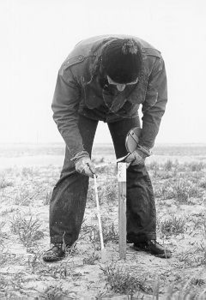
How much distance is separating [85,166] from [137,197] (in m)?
→ 0.75

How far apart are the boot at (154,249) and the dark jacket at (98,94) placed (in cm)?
88

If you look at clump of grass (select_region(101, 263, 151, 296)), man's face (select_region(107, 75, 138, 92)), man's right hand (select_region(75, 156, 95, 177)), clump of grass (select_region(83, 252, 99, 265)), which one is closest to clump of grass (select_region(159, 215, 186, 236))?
clump of grass (select_region(83, 252, 99, 265))

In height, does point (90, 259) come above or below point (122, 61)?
below

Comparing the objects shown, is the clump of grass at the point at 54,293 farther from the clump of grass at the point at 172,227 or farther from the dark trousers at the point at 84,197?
the clump of grass at the point at 172,227

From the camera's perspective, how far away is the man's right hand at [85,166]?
11.9ft

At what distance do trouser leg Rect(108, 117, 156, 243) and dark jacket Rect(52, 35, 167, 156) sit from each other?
211 millimetres

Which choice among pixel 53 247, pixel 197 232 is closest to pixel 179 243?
pixel 197 232

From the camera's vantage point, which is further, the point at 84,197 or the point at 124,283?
the point at 84,197

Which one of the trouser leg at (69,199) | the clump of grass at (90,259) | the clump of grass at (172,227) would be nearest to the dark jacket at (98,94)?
the trouser leg at (69,199)

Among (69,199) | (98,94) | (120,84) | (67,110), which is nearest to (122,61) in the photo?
(120,84)

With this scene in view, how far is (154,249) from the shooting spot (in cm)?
405

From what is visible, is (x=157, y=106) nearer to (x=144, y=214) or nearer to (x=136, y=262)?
(x=144, y=214)

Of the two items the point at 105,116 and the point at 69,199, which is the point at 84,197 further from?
the point at 105,116

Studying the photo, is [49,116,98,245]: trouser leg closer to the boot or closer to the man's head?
the boot
